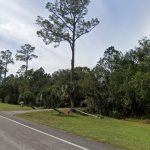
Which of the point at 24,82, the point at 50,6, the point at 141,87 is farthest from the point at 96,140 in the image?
the point at 24,82

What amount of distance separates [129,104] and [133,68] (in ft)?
18.7

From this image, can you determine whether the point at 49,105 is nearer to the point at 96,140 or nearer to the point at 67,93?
the point at 67,93

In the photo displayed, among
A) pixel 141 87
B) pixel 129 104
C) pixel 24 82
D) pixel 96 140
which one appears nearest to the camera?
pixel 96 140

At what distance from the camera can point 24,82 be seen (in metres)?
105

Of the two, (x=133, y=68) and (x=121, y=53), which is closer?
(x=133, y=68)

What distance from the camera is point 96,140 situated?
59.3 feet

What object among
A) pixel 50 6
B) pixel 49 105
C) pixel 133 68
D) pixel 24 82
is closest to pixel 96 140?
pixel 50 6

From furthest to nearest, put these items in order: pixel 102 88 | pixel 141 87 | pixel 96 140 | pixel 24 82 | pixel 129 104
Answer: pixel 24 82
pixel 102 88
pixel 129 104
pixel 141 87
pixel 96 140

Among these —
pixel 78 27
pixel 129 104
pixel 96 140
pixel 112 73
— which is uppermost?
pixel 78 27

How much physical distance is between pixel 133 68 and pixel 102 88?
5.25 metres

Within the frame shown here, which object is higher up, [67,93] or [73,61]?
[73,61]

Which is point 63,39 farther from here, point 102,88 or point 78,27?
point 102,88

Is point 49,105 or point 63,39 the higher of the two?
point 63,39

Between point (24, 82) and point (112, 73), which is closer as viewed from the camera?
point (112, 73)
